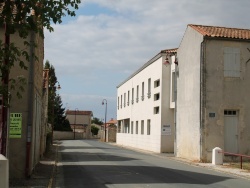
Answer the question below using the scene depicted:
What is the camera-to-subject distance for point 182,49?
30.0m

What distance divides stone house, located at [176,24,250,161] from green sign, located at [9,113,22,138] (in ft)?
44.2

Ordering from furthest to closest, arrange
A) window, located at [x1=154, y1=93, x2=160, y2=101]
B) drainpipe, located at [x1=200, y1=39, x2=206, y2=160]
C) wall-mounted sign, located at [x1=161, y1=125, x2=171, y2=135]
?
window, located at [x1=154, y1=93, x2=160, y2=101], wall-mounted sign, located at [x1=161, y1=125, x2=171, y2=135], drainpipe, located at [x1=200, y1=39, x2=206, y2=160]

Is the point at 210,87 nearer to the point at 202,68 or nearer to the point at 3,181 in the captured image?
the point at 202,68

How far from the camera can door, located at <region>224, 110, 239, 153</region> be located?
25750 millimetres

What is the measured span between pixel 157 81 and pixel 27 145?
83.3 feet

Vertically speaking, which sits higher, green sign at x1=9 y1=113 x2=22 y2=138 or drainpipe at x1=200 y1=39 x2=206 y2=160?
drainpipe at x1=200 y1=39 x2=206 y2=160

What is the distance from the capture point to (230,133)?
25.8 meters

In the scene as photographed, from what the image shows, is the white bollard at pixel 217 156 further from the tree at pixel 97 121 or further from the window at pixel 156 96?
the tree at pixel 97 121

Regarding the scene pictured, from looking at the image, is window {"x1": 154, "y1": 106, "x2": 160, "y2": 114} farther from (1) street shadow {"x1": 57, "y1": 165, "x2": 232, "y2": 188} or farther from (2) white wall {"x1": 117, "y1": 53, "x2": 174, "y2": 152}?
(1) street shadow {"x1": 57, "y1": 165, "x2": 232, "y2": 188}

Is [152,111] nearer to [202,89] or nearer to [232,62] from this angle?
[202,89]

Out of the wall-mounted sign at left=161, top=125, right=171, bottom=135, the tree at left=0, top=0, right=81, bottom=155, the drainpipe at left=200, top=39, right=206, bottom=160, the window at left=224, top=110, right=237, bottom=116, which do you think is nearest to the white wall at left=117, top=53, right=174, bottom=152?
the wall-mounted sign at left=161, top=125, right=171, bottom=135

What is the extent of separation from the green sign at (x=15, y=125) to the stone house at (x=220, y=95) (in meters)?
13.5

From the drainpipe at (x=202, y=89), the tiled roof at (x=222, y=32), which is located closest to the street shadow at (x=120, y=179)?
the drainpipe at (x=202, y=89)

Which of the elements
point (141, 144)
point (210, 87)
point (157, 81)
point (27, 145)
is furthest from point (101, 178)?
point (141, 144)
